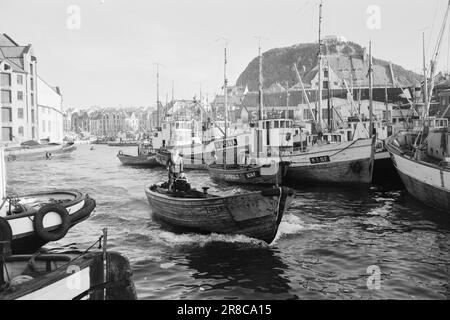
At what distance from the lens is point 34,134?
7131 cm

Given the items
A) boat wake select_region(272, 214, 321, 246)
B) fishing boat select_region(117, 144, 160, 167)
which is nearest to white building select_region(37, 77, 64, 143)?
fishing boat select_region(117, 144, 160, 167)

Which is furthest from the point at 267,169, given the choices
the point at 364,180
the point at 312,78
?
the point at 312,78

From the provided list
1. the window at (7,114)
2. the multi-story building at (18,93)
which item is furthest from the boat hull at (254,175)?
the window at (7,114)

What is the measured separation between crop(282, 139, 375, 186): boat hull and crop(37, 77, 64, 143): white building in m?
56.6

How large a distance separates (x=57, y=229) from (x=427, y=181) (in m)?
17.1

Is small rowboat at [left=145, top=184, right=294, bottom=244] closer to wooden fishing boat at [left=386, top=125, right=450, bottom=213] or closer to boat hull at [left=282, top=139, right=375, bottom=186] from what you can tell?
wooden fishing boat at [left=386, top=125, right=450, bottom=213]

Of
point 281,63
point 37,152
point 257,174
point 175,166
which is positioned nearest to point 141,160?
point 37,152

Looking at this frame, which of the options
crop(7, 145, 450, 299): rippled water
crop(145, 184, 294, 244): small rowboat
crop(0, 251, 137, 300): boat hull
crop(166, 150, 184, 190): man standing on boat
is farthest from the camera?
crop(166, 150, 184, 190): man standing on boat

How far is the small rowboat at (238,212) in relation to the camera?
14.0m

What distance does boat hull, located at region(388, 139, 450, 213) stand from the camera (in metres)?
19.1

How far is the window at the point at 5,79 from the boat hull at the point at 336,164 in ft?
174

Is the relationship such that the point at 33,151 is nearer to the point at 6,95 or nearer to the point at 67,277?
the point at 6,95
